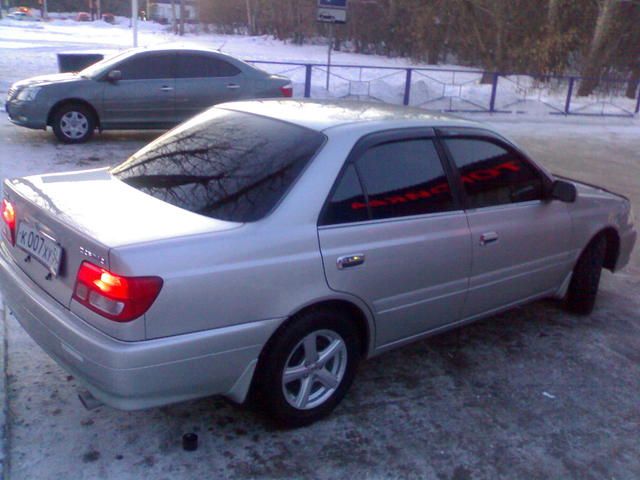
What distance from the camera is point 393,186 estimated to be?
388 centimetres

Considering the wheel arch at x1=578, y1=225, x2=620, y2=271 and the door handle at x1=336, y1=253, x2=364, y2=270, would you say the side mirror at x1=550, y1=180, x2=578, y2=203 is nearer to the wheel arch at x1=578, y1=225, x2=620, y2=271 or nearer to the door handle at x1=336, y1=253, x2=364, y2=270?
the wheel arch at x1=578, y1=225, x2=620, y2=271

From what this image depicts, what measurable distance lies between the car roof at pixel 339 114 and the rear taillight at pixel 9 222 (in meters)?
1.36

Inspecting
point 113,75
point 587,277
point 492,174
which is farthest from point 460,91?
point 492,174

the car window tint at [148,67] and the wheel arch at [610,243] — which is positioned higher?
the car window tint at [148,67]

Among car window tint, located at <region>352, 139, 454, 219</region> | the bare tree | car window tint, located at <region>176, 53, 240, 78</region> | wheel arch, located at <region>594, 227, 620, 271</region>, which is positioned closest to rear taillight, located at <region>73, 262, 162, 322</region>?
car window tint, located at <region>352, 139, 454, 219</region>

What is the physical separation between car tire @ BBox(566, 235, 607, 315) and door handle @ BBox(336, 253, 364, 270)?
91.2 inches

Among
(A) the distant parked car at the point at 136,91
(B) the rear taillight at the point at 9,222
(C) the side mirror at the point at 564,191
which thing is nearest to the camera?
(B) the rear taillight at the point at 9,222

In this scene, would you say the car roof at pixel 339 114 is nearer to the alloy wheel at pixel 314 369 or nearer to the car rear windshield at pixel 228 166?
the car rear windshield at pixel 228 166

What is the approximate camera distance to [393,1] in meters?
32.7

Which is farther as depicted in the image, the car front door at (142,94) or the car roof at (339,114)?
the car front door at (142,94)

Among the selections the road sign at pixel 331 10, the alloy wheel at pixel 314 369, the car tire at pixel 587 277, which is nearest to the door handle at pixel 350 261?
the alloy wheel at pixel 314 369

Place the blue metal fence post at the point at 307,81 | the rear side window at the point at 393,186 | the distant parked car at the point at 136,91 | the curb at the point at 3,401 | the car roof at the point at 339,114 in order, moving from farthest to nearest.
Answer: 1. the blue metal fence post at the point at 307,81
2. the distant parked car at the point at 136,91
3. the car roof at the point at 339,114
4. the rear side window at the point at 393,186
5. the curb at the point at 3,401

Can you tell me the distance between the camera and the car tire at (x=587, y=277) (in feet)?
17.3

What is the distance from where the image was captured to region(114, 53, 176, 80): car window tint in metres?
11.1
